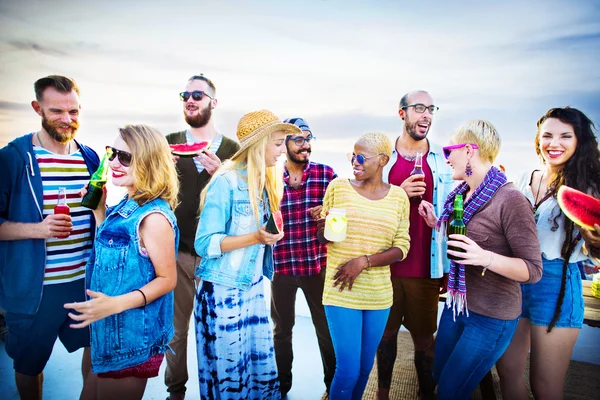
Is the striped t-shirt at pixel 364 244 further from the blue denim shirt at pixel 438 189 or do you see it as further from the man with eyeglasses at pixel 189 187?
the man with eyeglasses at pixel 189 187

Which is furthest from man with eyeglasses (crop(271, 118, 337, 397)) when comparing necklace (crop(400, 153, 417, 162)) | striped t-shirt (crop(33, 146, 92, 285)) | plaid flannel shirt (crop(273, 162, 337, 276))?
striped t-shirt (crop(33, 146, 92, 285))

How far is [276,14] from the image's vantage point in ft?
12.0

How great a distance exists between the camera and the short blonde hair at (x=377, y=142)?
7.85 ft

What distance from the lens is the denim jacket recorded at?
2.12 m

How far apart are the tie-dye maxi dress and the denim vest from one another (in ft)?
1.08

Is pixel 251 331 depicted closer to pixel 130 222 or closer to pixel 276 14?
pixel 130 222

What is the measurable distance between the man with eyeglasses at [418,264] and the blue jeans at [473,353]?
2.24ft

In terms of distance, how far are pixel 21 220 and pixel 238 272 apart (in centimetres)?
145

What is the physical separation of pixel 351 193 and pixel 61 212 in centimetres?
181

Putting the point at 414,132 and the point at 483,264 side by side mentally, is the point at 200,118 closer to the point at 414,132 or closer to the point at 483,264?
the point at 414,132

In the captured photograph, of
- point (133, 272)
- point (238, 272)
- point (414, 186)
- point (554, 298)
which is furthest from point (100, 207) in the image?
point (554, 298)

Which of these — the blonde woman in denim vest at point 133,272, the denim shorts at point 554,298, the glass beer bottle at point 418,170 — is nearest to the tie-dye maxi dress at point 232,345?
the blonde woman in denim vest at point 133,272

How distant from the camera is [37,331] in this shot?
2424 mm

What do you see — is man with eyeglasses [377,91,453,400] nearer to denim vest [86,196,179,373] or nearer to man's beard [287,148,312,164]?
man's beard [287,148,312,164]
